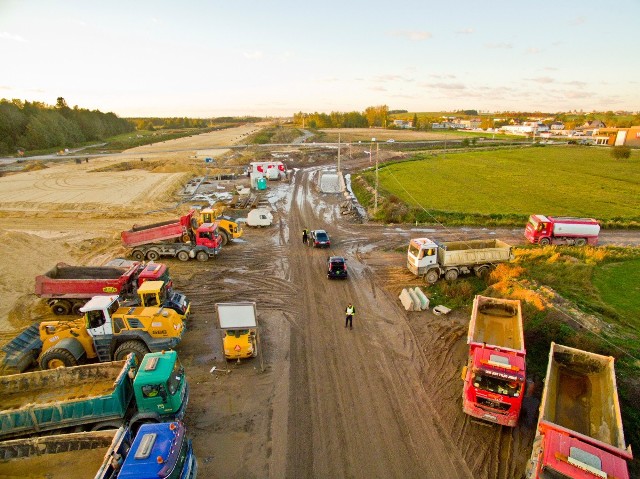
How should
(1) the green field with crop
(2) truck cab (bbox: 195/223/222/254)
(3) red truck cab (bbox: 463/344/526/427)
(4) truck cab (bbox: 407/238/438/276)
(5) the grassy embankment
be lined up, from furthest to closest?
(1) the green field with crop → (2) truck cab (bbox: 195/223/222/254) → (4) truck cab (bbox: 407/238/438/276) → (5) the grassy embankment → (3) red truck cab (bbox: 463/344/526/427)

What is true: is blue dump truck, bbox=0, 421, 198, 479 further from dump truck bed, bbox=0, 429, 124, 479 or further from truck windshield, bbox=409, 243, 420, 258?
truck windshield, bbox=409, 243, 420, 258

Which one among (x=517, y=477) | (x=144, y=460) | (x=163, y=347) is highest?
(x=144, y=460)

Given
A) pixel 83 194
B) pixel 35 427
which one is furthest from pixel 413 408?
pixel 83 194

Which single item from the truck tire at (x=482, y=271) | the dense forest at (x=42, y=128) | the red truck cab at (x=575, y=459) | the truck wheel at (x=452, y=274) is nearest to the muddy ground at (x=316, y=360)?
the red truck cab at (x=575, y=459)

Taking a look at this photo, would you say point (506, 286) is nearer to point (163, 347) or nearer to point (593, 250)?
point (593, 250)

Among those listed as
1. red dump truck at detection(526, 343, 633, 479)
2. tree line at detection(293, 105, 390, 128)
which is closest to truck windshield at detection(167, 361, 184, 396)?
red dump truck at detection(526, 343, 633, 479)

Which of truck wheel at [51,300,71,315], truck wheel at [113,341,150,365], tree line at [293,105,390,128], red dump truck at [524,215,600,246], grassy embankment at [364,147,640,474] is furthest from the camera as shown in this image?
tree line at [293,105,390,128]

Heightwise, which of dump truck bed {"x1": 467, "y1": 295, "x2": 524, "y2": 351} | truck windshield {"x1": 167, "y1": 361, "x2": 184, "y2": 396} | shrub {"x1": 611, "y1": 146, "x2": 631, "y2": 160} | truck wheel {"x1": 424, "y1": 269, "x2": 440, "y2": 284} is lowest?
truck wheel {"x1": 424, "y1": 269, "x2": 440, "y2": 284}
